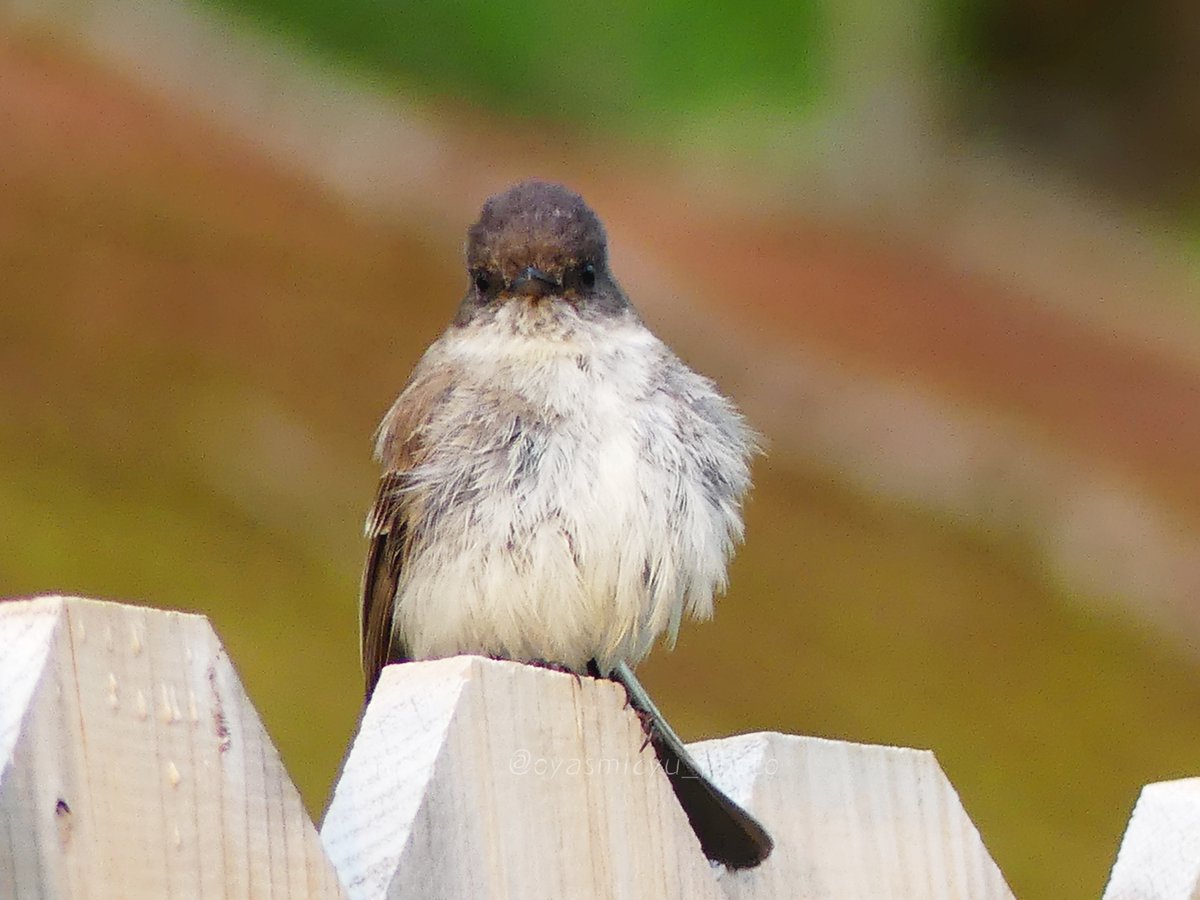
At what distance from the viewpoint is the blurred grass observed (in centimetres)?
519

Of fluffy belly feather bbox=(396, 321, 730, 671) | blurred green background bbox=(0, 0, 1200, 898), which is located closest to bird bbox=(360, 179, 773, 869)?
fluffy belly feather bbox=(396, 321, 730, 671)

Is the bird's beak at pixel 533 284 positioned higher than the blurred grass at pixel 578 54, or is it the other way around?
the blurred grass at pixel 578 54

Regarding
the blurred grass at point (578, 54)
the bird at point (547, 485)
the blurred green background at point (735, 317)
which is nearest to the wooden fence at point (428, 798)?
the bird at point (547, 485)

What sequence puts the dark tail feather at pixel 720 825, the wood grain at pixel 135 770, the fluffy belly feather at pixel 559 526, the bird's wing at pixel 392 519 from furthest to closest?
the bird's wing at pixel 392 519, the fluffy belly feather at pixel 559 526, the dark tail feather at pixel 720 825, the wood grain at pixel 135 770

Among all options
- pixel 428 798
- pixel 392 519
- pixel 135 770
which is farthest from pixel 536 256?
pixel 135 770

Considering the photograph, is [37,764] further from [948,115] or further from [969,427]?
[948,115]

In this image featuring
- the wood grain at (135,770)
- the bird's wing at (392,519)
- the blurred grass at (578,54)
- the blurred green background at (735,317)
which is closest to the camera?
the wood grain at (135,770)

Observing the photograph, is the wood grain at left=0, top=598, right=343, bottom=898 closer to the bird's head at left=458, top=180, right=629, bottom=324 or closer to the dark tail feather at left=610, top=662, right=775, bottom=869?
the dark tail feather at left=610, top=662, right=775, bottom=869

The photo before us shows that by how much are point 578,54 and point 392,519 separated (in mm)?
2365

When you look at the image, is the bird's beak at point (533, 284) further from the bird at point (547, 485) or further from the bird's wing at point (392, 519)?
the bird's wing at point (392, 519)

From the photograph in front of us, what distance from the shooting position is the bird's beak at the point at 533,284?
11.1 ft

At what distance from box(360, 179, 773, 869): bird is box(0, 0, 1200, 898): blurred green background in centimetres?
111

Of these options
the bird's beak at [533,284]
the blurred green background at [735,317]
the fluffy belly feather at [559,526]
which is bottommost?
→ the fluffy belly feather at [559,526]

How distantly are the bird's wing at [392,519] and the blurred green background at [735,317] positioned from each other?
0.89 m
